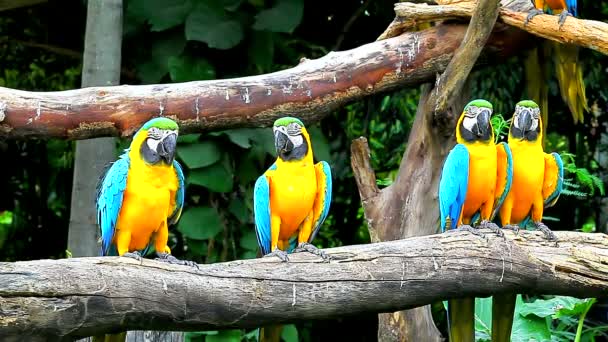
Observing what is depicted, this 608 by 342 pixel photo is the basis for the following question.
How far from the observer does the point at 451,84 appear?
3.98 m

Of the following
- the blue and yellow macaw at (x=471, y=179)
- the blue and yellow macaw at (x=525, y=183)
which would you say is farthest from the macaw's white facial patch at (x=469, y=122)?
the blue and yellow macaw at (x=525, y=183)

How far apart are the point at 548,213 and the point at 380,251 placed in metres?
3.05

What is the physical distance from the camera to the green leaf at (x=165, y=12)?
4.59 m

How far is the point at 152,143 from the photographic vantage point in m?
2.88

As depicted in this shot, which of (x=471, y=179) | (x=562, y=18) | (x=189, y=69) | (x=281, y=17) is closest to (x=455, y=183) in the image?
(x=471, y=179)

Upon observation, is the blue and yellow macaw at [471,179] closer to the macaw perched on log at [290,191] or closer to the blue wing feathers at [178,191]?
the macaw perched on log at [290,191]

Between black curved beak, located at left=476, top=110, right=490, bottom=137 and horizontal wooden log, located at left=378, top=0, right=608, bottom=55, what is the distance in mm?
823

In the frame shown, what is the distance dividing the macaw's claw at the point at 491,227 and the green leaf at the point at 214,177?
145 centimetres

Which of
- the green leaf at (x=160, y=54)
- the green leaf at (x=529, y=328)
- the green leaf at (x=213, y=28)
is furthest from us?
the green leaf at (x=160, y=54)

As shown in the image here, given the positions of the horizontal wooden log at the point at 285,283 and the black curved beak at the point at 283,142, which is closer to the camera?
the horizontal wooden log at the point at 285,283

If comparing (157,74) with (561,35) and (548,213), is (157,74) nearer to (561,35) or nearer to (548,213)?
(561,35)

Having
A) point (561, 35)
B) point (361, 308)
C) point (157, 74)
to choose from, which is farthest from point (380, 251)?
point (157, 74)

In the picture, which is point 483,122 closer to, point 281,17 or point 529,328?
point 529,328

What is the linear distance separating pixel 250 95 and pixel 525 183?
1185 mm
